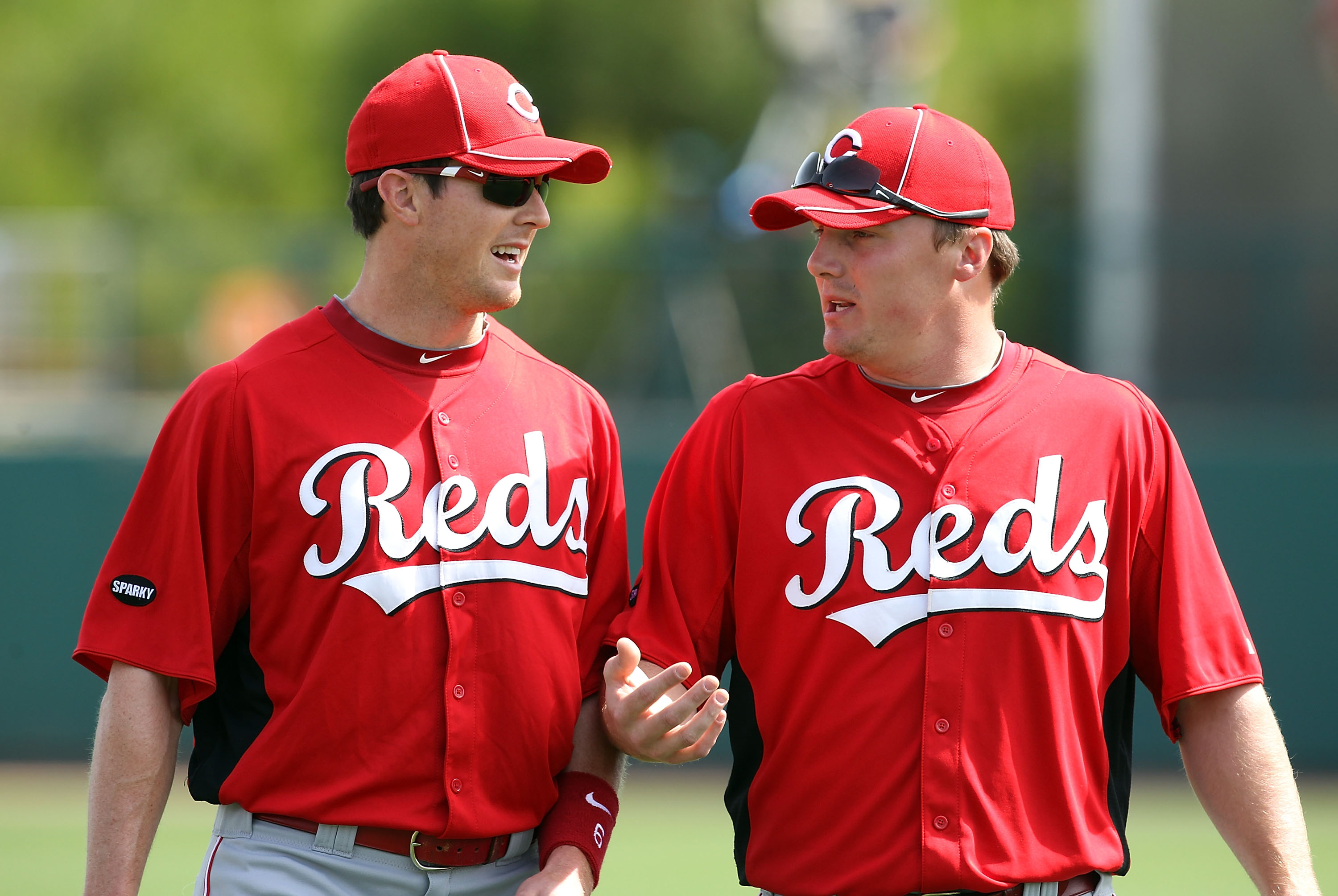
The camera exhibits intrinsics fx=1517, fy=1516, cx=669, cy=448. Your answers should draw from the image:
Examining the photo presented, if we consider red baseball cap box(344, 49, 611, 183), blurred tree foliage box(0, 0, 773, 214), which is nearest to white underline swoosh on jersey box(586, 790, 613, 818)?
red baseball cap box(344, 49, 611, 183)

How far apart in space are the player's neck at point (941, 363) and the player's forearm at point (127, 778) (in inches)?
59.1

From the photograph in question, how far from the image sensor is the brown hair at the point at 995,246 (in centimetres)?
293

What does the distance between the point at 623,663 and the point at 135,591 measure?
3.05ft

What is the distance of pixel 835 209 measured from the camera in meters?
2.88

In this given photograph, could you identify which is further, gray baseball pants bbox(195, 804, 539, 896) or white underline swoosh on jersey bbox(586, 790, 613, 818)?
white underline swoosh on jersey bbox(586, 790, 613, 818)

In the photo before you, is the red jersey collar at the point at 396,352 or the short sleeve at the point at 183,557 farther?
the red jersey collar at the point at 396,352

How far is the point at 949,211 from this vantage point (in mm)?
2914

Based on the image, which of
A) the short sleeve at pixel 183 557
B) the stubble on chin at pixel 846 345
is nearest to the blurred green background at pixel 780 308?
the stubble on chin at pixel 846 345

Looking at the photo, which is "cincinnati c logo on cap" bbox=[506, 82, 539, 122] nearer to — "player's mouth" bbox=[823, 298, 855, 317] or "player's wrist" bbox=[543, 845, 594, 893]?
"player's mouth" bbox=[823, 298, 855, 317]

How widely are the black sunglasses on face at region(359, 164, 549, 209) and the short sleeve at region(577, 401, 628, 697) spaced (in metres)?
0.50

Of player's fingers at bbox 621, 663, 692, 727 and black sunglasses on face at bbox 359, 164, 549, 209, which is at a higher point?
black sunglasses on face at bbox 359, 164, 549, 209

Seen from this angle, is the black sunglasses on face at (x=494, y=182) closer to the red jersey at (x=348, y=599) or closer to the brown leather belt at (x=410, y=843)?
the red jersey at (x=348, y=599)

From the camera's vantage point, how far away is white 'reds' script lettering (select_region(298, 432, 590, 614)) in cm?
289

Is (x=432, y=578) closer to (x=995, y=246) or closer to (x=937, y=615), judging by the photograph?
(x=937, y=615)
